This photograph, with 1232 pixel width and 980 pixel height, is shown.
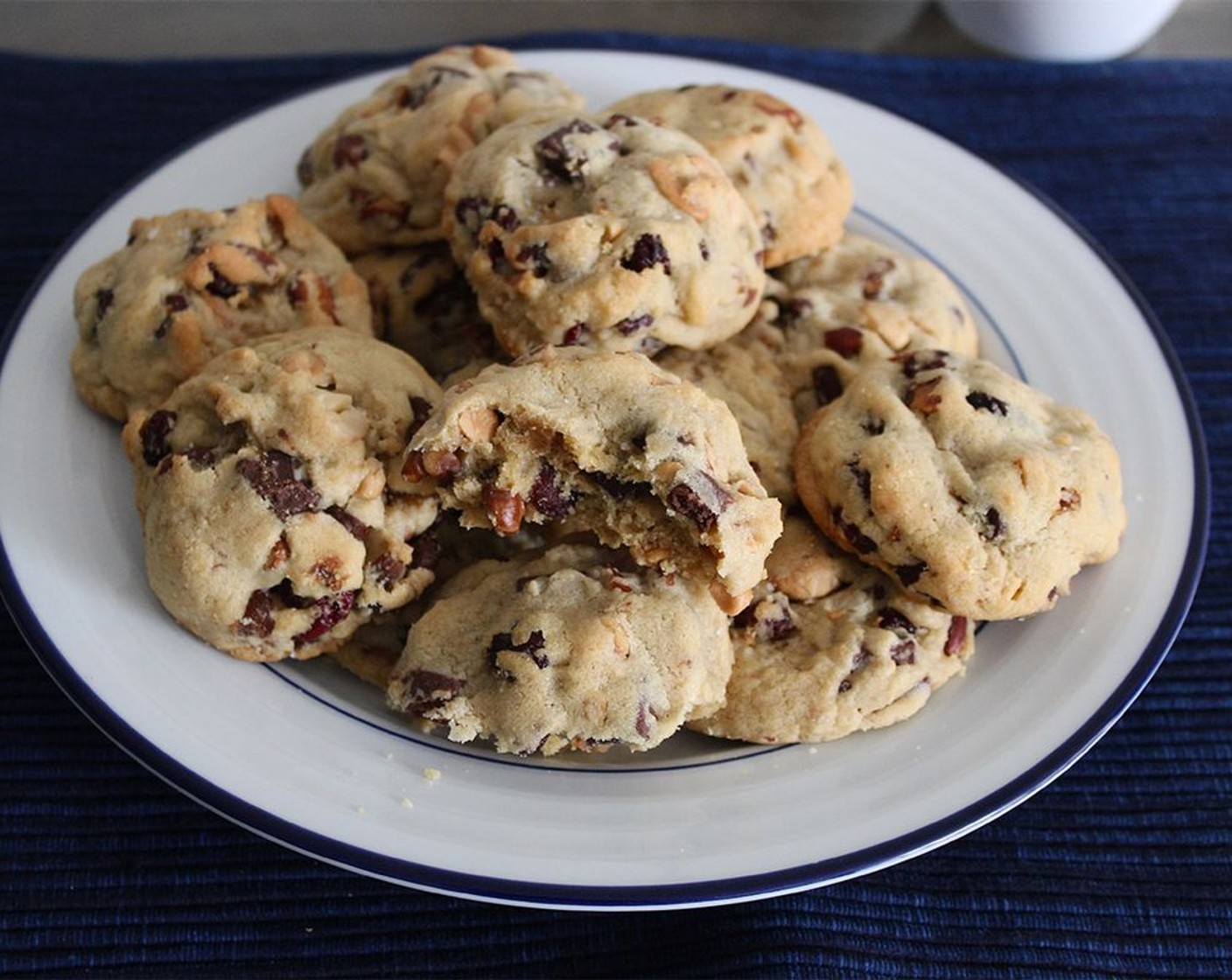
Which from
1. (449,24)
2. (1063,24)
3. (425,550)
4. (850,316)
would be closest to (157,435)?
(425,550)

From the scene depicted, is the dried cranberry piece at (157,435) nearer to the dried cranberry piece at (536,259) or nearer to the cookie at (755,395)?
the dried cranberry piece at (536,259)

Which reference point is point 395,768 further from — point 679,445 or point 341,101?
point 341,101

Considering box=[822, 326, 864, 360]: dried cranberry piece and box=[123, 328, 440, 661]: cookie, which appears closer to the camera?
box=[123, 328, 440, 661]: cookie

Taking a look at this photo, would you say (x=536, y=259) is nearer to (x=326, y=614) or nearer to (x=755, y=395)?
(x=755, y=395)

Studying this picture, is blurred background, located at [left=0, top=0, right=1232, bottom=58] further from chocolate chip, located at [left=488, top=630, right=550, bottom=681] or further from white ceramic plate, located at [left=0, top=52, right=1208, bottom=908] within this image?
chocolate chip, located at [left=488, top=630, right=550, bottom=681]

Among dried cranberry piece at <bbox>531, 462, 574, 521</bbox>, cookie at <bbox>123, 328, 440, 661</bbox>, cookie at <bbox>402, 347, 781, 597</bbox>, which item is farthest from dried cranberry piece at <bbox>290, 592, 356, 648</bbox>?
dried cranberry piece at <bbox>531, 462, 574, 521</bbox>

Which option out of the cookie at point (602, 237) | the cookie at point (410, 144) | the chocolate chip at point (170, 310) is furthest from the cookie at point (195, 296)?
the cookie at point (602, 237)

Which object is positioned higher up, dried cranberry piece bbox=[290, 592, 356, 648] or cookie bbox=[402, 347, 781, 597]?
cookie bbox=[402, 347, 781, 597]

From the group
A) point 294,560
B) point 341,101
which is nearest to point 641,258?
point 294,560
